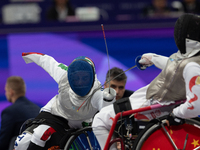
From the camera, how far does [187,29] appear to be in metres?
2.12

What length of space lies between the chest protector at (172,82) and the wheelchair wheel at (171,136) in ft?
0.56

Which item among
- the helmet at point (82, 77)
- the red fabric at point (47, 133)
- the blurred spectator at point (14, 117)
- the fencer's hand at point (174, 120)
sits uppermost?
the helmet at point (82, 77)

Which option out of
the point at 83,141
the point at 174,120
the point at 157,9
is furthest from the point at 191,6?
the point at 174,120

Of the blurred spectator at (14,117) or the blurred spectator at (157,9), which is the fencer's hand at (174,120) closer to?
the blurred spectator at (14,117)

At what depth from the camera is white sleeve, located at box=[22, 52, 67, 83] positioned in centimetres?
278

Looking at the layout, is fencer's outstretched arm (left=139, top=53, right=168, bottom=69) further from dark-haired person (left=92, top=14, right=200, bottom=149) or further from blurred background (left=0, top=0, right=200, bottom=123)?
blurred background (left=0, top=0, right=200, bottom=123)

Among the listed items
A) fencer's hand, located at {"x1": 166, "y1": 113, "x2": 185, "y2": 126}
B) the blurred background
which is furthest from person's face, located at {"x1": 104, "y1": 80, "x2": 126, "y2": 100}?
the blurred background

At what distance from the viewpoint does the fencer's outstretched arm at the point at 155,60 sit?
2322mm

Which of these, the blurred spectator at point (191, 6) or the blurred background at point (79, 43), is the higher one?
the blurred spectator at point (191, 6)

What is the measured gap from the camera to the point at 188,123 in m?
2.15

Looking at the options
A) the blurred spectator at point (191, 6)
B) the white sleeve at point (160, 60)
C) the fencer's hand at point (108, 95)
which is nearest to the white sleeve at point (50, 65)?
the fencer's hand at point (108, 95)

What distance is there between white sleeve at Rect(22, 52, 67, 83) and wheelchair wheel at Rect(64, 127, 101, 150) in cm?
51

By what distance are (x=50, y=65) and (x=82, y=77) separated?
1.55 feet

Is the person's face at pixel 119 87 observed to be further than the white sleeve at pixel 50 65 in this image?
Yes
